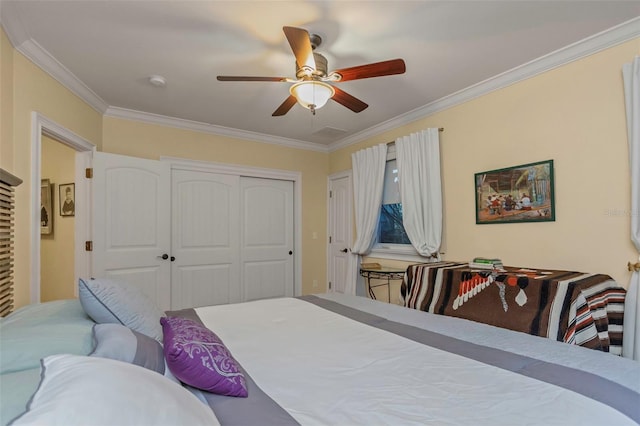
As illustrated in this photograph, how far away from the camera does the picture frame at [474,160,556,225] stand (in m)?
2.63

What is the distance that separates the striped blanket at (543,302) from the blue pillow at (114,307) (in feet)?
7.00

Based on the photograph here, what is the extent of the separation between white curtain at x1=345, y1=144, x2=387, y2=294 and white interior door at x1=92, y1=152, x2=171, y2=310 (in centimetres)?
237

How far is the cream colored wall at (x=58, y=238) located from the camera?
4094 mm

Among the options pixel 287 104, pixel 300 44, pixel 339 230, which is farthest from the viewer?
pixel 339 230

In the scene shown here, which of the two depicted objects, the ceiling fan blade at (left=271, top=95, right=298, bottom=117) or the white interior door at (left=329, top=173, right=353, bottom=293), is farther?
the white interior door at (left=329, top=173, right=353, bottom=293)

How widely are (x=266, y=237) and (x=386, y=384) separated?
370cm

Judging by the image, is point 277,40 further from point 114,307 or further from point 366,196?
point 366,196

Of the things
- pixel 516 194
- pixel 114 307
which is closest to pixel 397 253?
pixel 516 194

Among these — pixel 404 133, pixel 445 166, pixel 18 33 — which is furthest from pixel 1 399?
pixel 404 133

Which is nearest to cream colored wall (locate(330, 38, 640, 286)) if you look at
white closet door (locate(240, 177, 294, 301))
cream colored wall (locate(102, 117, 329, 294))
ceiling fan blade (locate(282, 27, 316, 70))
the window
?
the window

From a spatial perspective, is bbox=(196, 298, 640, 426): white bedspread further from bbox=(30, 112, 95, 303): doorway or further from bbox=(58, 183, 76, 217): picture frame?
bbox=(58, 183, 76, 217): picture frame

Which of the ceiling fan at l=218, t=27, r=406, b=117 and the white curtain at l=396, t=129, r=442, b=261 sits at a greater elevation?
the ceiling fan at l=218, t=27, r=406, b=117

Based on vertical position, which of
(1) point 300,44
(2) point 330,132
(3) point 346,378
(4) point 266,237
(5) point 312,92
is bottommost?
(3) point 346,378

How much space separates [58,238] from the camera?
414cm
